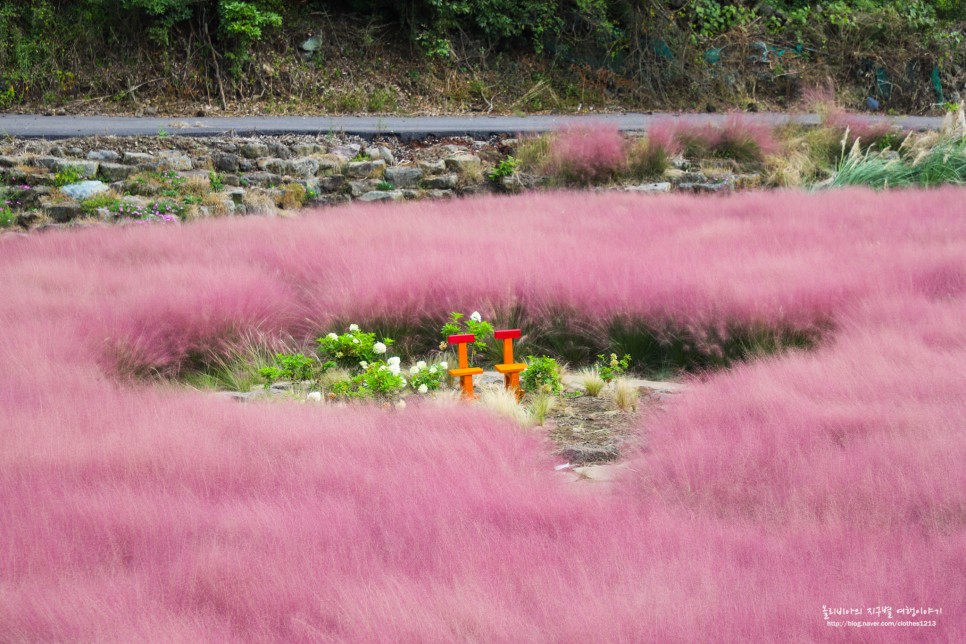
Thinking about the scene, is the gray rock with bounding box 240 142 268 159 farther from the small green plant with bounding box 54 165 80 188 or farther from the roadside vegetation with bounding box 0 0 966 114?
the roadside vegetation with bounding box 0 0 966 114

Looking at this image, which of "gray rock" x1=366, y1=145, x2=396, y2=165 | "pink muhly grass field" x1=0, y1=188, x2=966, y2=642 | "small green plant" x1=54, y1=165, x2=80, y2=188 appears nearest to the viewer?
"pink muhly grass field" x1=0, y1=188, x2=966, y2=642

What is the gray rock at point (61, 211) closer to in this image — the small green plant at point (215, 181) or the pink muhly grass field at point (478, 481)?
the small green plant at point (215, 181)

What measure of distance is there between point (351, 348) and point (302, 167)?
5.48m

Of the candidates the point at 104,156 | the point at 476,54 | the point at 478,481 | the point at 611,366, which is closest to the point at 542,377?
the point at 611,366

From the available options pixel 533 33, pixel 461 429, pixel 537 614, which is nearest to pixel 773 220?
pixel 461 429

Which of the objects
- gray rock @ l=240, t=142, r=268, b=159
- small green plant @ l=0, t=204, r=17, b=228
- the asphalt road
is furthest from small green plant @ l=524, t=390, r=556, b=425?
the asphalt road

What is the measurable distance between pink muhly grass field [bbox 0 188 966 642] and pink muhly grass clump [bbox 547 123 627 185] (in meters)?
4.46

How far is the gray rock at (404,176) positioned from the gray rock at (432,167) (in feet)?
0.37

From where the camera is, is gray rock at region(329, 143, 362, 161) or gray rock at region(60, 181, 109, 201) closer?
gray rock at region(60, 181, 109, 201)

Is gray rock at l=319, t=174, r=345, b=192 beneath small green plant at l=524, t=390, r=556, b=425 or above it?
above

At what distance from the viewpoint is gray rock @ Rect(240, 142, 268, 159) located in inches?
379

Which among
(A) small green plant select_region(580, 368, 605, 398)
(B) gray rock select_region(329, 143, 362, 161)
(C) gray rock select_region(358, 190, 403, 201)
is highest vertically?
(B) gray rock select_region(329, 143, 362, 161)

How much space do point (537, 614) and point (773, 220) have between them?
17.1ft

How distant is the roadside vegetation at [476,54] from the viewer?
53.0ft
